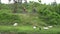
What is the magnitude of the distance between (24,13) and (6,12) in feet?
6.22

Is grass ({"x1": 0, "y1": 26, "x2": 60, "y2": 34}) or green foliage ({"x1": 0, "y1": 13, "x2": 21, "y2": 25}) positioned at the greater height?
green foliage ({"x1": 0, "y1": 13, "x2": 21, "y2": 25})

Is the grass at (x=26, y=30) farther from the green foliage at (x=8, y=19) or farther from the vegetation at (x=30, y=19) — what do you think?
the green foliage at (x=8, y=19)

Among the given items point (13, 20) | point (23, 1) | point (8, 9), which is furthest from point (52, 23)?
point (23, 1)

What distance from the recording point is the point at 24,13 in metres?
32.2

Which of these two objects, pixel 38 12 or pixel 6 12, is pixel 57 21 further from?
pixel 6 12

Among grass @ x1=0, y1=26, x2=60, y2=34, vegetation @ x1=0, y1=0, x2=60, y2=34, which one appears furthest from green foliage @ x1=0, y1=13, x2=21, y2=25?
grass @ x1=0, y1=26, x2=60, y2=34

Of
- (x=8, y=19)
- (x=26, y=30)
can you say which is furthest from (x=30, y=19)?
(x=26, y=30)

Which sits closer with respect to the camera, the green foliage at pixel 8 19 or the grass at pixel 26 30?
the grass at pixel 26 30

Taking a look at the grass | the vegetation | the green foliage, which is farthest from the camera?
the green foliage

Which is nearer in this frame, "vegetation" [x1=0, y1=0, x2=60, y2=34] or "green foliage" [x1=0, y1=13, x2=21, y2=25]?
"vegetation" [x1=0, y1=0, x2=60, y2=34]

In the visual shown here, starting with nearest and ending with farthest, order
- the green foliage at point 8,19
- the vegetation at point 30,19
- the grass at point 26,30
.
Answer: the grass at point 26,30 < the vegetation at point 30,19 < the green foliage at point 8,19

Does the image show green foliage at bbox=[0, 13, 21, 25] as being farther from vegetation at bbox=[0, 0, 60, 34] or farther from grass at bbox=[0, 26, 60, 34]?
grass at bbox=[0, 26, 60, 34]

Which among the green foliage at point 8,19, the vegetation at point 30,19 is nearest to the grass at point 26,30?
the vegetation at point 30,19

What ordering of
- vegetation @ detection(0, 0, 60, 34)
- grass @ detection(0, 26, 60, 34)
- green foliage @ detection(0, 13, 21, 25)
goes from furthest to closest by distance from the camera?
1. green foliage @ detection(0, 13, 21, 25)
2. vegetation @ detection(0, 0, 60, 34)
3. grass @ detection(0, 26, 60, 34)
